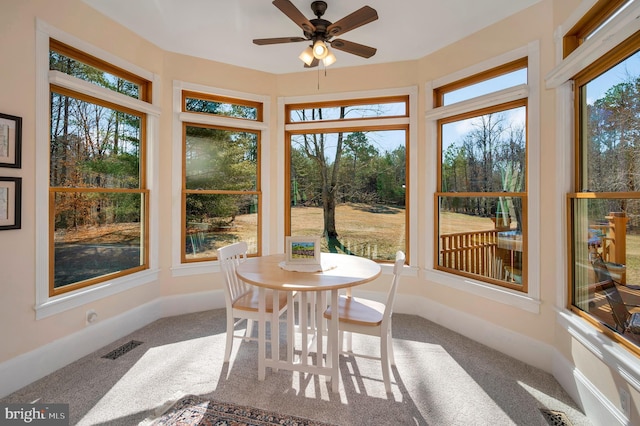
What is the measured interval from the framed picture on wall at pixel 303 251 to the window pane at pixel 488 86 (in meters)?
2.17

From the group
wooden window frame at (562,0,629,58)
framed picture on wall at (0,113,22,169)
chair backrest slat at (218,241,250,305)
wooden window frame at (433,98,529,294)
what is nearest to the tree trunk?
wooden window frame at (433,98,529,294)

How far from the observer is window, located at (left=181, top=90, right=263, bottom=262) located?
367 centimetres

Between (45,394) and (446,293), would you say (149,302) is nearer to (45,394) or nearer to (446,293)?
(45,394)

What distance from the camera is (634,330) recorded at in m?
1.64

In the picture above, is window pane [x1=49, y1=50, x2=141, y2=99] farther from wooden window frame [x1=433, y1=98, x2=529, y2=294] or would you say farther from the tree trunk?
wooden window frame [x1=433, y1=98, x2=529, y2=294]

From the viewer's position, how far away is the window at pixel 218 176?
3.67m

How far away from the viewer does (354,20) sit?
87.1 inches

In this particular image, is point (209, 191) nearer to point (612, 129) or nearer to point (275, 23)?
point (275, 23)

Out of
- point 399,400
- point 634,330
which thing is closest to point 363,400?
point 399,400

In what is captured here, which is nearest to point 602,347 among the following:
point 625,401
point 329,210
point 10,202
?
point 625,401

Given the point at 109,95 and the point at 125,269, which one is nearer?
the point at 109,95

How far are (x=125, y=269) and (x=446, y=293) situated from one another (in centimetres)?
335

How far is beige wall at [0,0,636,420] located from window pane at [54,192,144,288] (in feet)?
0.86

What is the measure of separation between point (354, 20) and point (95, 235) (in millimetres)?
2879
